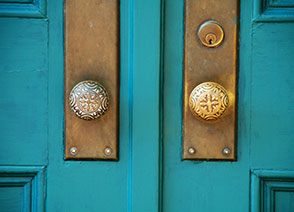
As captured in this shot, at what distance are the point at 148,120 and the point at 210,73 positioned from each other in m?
0.15

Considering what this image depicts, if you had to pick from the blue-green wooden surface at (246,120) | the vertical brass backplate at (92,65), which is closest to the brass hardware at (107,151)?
the vertical brass backplate at (92,65)

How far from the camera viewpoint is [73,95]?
500 millimetres

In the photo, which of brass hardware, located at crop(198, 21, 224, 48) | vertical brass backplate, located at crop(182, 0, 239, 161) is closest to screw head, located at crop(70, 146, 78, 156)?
vertical brass backplate, located at crop(182, 0, 239, 161)

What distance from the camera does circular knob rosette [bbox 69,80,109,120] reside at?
0.50 meters

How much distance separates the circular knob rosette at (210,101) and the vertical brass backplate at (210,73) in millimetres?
24

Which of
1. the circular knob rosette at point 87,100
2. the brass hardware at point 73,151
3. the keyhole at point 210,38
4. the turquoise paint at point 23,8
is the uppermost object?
the turquoise paint at point 23,8

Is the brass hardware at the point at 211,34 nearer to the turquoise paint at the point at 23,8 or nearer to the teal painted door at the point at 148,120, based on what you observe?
the teal painted door at the point at 148,120

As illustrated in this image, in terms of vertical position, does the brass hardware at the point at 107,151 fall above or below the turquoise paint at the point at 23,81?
below

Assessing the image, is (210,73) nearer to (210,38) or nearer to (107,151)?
(210,38)

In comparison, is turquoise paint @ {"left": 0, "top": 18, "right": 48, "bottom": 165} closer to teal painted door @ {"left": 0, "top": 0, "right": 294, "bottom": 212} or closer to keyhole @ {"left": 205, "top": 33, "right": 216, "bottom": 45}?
teal painted door @ {"left": 0, "top": 0, "right": 294, "bottom": 212}

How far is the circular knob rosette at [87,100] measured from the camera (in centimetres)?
50

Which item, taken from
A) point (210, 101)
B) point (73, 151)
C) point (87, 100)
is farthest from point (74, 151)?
point (210, 101)

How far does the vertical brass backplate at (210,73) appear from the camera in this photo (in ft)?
1.71

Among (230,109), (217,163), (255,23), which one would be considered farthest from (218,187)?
(255,23)
